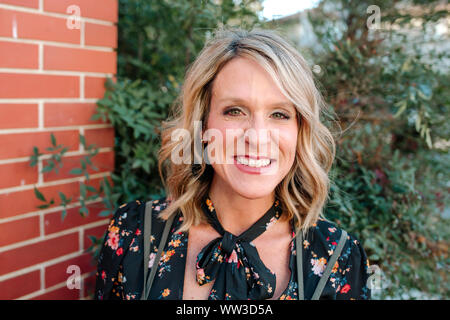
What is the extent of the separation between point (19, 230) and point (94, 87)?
817 millimetres

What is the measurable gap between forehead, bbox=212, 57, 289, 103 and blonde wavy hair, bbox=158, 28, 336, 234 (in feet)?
0.08

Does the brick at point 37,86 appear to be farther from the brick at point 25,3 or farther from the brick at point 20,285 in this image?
the brick at point 20,285

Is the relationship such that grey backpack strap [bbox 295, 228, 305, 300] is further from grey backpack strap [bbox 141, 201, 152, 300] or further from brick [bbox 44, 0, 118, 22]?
brick [bbox 44, 0, 118, 22]

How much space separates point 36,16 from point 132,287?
133cm

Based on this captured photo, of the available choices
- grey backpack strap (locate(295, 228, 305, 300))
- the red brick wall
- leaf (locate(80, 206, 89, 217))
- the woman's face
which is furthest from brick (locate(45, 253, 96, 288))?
grey backpack strap (locate(295, 228, 305, 300))

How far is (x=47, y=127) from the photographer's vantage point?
6.37 ft

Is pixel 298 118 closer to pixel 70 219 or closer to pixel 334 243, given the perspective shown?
pixel 334 243

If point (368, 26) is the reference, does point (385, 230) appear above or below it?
below

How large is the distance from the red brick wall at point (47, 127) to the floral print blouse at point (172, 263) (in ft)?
0.95

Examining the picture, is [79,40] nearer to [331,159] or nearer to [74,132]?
[74,132]

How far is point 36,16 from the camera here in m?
1.85

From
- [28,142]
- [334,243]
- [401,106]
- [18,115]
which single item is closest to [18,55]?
[18,115]

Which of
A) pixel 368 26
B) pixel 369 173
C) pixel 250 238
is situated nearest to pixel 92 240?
pixel 250 238

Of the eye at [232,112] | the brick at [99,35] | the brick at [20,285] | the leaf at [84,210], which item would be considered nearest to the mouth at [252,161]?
the eye at [232,112]
